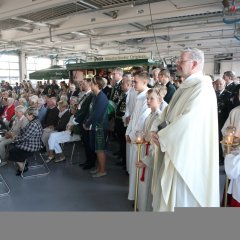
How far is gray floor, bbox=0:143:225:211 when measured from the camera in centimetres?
346

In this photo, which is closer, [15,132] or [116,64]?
[15,132]

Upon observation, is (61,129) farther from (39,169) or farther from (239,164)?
(239,164)

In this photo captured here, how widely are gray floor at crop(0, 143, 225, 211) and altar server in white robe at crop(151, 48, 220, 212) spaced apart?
4.41ft

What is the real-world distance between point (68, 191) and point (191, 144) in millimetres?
2465

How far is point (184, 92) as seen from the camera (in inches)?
86.9

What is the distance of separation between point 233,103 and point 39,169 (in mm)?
3683

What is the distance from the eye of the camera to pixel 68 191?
394 centimetres

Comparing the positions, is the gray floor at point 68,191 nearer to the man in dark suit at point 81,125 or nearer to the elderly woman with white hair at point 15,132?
the man in dark suit at point 81,125

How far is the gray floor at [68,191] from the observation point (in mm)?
3465

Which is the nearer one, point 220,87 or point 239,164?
point 239,164

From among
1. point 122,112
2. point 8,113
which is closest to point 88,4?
point 122,112

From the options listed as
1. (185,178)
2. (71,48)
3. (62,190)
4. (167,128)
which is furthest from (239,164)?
(71,48)

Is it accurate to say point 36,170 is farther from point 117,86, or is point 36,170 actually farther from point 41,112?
point 117,86

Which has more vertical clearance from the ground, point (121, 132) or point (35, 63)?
point (35, 63)
